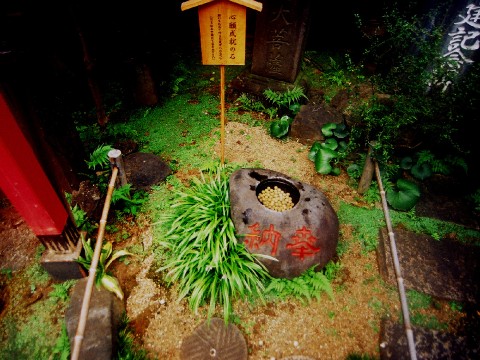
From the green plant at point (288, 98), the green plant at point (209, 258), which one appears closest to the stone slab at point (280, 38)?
the green plant at point (288, 98)

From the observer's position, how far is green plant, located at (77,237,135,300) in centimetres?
367

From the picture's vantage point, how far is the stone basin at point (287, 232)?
378 cm

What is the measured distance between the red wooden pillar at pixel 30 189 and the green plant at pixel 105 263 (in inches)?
8.7

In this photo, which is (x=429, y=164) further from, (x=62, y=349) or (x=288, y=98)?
(x=62, y=349)

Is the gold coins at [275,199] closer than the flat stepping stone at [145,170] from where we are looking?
Yes

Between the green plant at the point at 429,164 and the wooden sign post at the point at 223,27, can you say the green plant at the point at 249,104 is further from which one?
the green plant at the point at 429,164

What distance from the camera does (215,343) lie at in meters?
3.45

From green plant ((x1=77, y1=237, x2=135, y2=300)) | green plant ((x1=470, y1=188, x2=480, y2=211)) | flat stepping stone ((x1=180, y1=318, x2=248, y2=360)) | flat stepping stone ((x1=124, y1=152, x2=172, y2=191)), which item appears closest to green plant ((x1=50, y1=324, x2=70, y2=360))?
green plant ((x1=77, y1=237, x2=135, y2=300))

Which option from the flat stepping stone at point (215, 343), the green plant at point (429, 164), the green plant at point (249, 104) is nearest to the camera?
the flat stepping stone at point (215, 343)

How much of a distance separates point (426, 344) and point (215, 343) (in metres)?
2.82

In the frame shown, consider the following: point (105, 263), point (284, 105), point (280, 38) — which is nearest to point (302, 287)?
point (105, 263)

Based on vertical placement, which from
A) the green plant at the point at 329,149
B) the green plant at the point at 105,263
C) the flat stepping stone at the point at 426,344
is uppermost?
the green plant at the point at 329,149

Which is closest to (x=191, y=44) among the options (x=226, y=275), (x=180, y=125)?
(x=180, y=125)

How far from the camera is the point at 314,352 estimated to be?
136 inches
